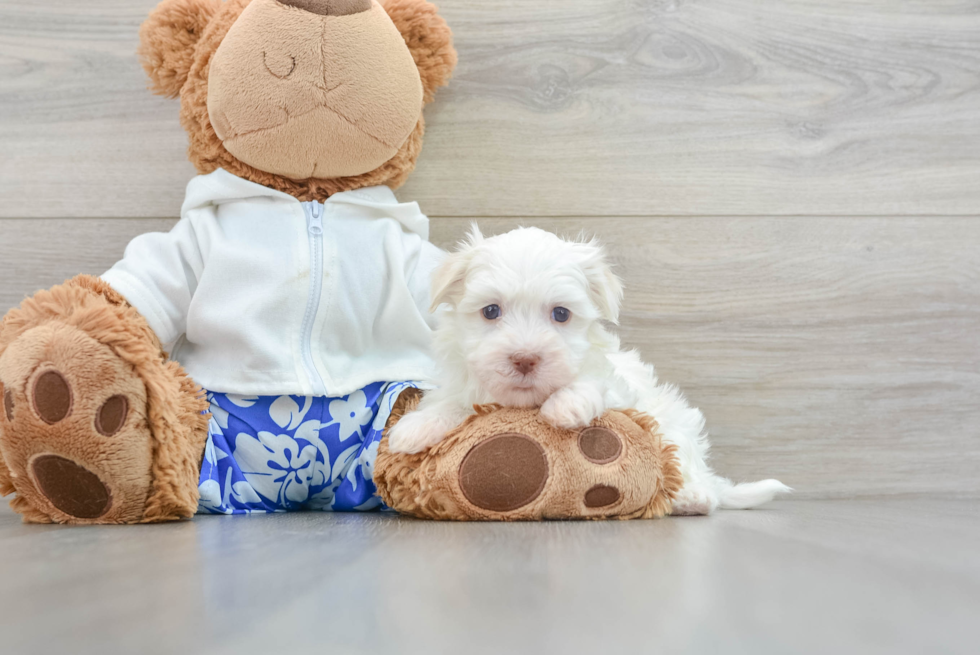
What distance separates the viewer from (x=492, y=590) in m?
0.50

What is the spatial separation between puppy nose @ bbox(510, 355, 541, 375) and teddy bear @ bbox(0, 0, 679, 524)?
0.06m

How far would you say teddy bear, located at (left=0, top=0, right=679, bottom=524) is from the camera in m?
0.87

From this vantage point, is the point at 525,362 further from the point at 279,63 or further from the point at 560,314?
the point at 279,63

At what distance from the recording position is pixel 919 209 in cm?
135

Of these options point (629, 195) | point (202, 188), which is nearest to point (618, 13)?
point (629, 195)

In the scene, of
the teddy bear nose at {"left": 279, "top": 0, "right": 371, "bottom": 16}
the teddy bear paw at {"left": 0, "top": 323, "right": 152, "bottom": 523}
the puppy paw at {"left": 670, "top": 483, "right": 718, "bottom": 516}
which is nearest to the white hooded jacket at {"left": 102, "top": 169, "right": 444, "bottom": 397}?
the teddy bear paw at {"left": 0, "top": 323, "right": 152, "bottom": 523}

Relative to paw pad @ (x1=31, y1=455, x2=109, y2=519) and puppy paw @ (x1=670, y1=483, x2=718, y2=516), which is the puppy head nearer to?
puppy paw @ (x1=670, y1=483, x2=718, y2=516)

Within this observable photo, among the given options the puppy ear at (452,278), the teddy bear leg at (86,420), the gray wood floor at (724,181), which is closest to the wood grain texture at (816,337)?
the gray wood floor at (724,181)

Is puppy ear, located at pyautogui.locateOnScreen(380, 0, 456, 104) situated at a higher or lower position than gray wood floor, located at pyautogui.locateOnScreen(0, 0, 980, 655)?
higher

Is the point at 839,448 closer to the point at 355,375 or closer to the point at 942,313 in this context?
the point at 942,313

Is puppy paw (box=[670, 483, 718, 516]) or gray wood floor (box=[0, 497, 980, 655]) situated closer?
gray wood floor (box=[0, 497, 980, 655])

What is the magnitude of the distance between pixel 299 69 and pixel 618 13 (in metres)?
0.63

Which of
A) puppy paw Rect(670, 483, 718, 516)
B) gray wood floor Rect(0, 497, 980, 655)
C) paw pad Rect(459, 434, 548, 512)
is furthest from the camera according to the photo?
puppy paw Rect(670, 483, 718, 516)

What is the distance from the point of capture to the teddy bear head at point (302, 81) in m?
1.01
